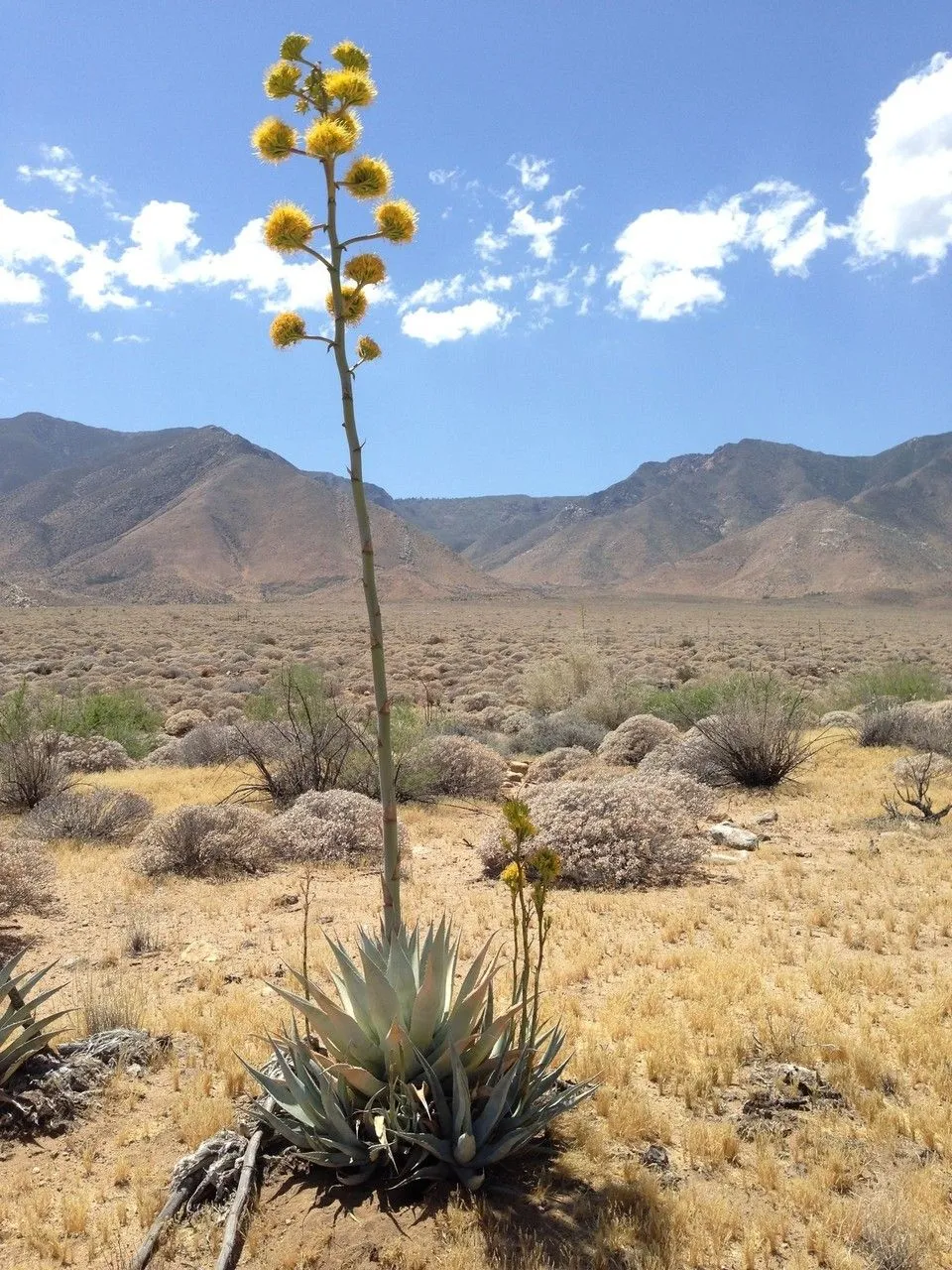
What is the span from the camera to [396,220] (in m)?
3.35

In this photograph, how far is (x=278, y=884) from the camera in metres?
8.13

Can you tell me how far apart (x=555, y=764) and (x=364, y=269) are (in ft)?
33.5

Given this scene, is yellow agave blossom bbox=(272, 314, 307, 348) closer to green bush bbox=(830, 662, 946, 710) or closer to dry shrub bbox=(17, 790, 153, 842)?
dry shrub bbox=(17, 790, 153, 842)

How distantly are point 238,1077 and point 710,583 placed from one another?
12912cm

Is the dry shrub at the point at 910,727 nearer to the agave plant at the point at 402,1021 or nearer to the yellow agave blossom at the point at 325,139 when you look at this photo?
the agave plant at the point at 402,1021

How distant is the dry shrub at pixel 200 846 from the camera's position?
8398 mm

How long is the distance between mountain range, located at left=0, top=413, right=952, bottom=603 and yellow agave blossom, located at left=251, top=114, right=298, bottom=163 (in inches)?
3133

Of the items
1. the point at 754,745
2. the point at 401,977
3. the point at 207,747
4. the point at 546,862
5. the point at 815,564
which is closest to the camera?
the point at 546,862

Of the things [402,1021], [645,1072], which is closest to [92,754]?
[645,1072]

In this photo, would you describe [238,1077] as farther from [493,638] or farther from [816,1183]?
[493,638]

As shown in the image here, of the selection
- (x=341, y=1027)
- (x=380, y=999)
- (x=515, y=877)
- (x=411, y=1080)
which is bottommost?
(x=411, y=1080)

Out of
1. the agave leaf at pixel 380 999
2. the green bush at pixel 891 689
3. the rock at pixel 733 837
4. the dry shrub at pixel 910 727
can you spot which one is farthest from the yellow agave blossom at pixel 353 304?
the green bush at pixel 891 689

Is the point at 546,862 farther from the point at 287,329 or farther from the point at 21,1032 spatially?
the point at 21,1032

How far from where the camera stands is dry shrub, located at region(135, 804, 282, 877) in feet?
27.6
